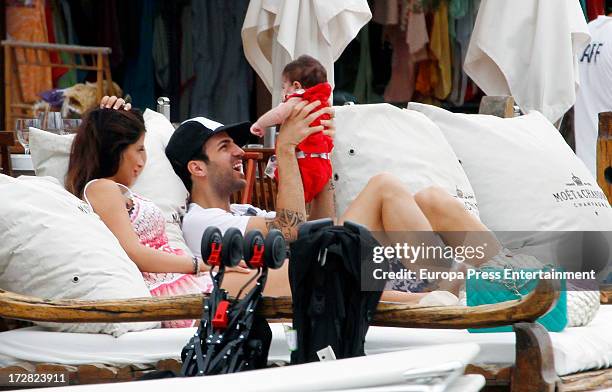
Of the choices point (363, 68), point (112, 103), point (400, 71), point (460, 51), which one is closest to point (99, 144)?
point (112, 103)

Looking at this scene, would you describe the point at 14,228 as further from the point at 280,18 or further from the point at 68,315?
the point at 280,18

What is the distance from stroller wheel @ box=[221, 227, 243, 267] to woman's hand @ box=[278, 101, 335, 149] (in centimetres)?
167

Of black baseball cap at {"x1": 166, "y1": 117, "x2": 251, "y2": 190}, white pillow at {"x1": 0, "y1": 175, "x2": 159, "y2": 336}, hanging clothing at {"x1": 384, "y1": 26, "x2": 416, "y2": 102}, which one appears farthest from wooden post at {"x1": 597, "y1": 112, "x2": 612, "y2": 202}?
hanging clothing at {"x1": 384, "y1": 26, "x2": 416, "y2": 102}

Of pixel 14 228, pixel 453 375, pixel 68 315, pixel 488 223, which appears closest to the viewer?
pixel 453 375

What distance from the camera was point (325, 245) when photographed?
9.11 ft

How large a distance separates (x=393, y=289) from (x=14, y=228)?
136 cm

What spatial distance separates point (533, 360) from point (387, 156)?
5.81 ft

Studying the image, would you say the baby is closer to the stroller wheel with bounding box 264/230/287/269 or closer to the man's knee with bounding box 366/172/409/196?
the man's knee with bounding box 366/172/409/196

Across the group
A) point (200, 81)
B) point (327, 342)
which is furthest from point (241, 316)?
point (200, 81)

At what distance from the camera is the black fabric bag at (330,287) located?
278 cm

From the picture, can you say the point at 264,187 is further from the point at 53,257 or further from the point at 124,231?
the point at 53,257

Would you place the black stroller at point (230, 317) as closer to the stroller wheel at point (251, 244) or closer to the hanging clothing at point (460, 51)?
the stroller wheel at point (251, 244)

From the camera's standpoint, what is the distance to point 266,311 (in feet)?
9.51

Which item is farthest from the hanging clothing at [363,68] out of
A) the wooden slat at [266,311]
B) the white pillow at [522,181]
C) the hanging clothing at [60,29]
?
the wooden slat at [266,311]
